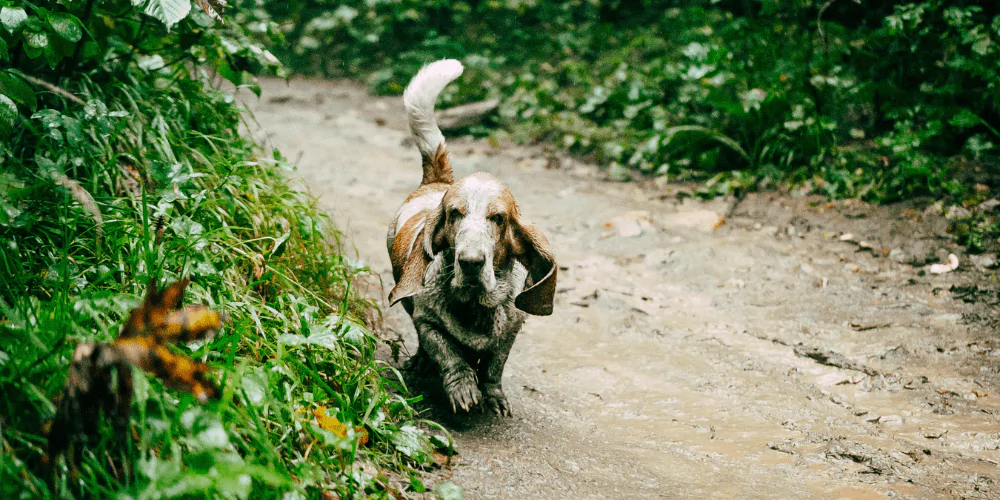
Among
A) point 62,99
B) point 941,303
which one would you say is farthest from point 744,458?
point 62,99

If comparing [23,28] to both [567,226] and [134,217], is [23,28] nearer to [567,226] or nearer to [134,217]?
[134,217]

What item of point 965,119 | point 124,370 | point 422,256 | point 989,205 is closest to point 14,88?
point 124,370

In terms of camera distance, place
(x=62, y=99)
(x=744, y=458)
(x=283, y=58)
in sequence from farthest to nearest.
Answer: (x=283, y=58) → (x=62, y=99) → (x=744, y=458)

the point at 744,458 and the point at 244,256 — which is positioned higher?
the point at 244,256

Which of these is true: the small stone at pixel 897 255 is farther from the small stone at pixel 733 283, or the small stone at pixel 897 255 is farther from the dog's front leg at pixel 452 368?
the dog's front leg at pixel 452 368

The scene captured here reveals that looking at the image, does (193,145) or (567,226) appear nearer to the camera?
(193,145)

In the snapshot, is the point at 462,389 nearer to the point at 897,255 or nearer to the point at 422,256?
the point at 422,256

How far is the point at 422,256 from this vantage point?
9.68 ft

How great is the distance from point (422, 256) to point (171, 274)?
0.94 metres

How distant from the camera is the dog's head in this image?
273cm

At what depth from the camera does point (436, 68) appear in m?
3.79

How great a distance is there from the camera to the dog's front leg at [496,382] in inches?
121

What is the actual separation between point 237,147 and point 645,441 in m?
2.69

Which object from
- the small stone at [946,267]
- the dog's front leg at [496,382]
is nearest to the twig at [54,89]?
the dog's front leg at [496,382]
